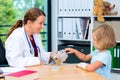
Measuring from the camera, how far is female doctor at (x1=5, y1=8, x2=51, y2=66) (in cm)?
211

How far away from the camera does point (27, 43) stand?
87.8 inches

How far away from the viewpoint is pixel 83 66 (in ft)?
6.49

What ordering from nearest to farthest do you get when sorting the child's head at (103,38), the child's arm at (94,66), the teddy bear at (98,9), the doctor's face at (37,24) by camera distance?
the child's arm at (94,66) → the child's head at (103,38) → the doctor's face at (37,24) → the teddy bear at (98,9)

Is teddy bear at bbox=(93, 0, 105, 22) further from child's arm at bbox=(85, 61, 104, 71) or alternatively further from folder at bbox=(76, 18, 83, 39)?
child's arm at bbox=(85, 61, 104, 71)

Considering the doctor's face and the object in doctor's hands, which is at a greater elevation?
the doctor's face

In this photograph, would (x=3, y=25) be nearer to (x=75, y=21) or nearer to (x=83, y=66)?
(x=75, y=21)

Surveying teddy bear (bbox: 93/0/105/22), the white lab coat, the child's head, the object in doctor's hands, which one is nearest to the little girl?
the child's head

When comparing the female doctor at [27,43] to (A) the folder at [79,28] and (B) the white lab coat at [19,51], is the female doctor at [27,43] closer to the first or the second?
(B) the white lab coat at [19,51]

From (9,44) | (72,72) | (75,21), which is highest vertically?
(75,21)

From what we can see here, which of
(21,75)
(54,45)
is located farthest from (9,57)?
(54,45)

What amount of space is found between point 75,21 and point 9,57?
5.33ft

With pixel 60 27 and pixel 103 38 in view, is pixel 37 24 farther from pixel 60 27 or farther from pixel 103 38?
pixel 60 27

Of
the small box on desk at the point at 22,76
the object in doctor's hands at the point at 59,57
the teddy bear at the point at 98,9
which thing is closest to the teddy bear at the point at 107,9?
the teddy bear at the point at 98,9

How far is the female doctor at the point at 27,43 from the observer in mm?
2107
